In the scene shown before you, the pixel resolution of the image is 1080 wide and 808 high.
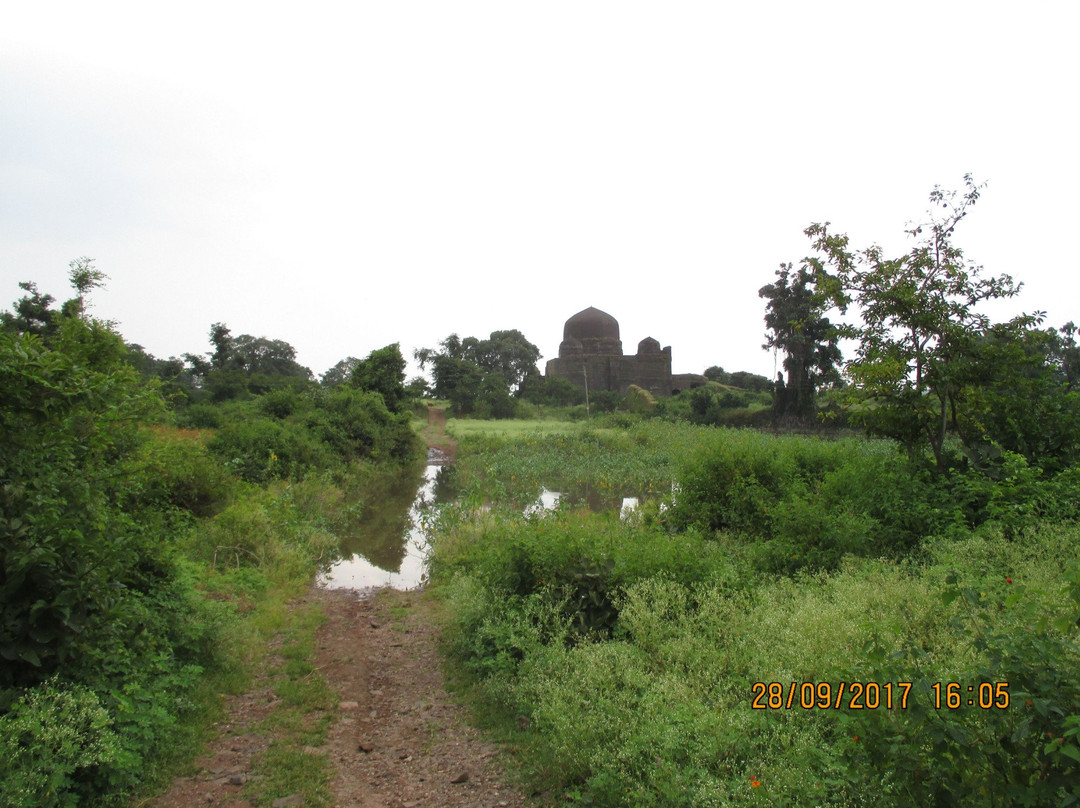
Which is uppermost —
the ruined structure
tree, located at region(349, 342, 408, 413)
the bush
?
the ruined structure

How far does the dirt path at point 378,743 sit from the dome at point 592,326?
45.6m

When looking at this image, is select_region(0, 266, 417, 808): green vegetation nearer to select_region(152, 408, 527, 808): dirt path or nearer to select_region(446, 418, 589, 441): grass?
select_region(152, 408, 527, 808): dirt path

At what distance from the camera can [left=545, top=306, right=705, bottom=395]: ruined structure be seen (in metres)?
48.9

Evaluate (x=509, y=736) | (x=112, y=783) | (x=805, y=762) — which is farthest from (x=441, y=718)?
(x=805, y=762)

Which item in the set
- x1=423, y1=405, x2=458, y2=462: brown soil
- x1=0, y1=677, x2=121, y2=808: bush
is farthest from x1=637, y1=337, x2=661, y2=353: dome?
x1=0, y1=677, x2=121, y2=808: bush

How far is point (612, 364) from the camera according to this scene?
49312 mm

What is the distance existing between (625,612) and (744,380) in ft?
167

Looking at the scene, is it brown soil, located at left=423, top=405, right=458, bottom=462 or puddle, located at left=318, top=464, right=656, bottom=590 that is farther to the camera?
brown soil, located at left=423, top=405, right=458, bottom=462

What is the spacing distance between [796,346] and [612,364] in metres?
22.8

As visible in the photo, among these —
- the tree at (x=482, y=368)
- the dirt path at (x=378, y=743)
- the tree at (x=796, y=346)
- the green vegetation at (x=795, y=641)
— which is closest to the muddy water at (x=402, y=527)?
the green vegetation at (x=795, y=641)

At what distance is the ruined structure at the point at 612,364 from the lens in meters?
48.9

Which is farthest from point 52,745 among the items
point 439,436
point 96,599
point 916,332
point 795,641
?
point 439,436
